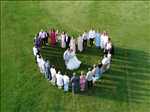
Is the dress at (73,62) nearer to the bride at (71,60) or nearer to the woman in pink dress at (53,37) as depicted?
the bride at (71,60)

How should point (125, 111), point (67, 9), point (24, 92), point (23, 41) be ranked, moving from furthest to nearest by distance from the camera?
1. point (67, 9)
2. point (23, 41)
3. point (24, 92)
4. point (125, 111)

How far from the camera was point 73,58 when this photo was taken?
24.6 meters

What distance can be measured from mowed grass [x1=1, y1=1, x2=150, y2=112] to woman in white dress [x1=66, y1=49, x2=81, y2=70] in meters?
0.49

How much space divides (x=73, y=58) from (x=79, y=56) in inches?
44.0

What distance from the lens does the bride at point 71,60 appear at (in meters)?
24.5

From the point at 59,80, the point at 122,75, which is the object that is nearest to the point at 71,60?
the point at 59,80

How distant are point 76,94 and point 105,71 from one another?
216 cm


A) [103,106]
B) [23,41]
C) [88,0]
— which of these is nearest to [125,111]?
[103,106]

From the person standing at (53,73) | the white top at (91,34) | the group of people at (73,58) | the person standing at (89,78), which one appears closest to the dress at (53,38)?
the group of people at (73,58)

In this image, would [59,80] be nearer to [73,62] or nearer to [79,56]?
[73,62]

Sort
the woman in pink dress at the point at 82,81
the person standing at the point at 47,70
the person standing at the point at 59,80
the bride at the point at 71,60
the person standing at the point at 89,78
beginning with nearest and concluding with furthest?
1. the woman in pink dress at the point at 82,81
2. the person standing at the point at 59,80
3. the person standing at the point at 89,78
4. the person standing at the point at 47,70
5. the bride at the point at 71,60

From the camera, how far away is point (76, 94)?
76.8 ft

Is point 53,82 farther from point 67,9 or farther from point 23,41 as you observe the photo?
point 67,9

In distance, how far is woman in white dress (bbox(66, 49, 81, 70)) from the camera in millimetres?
24547
